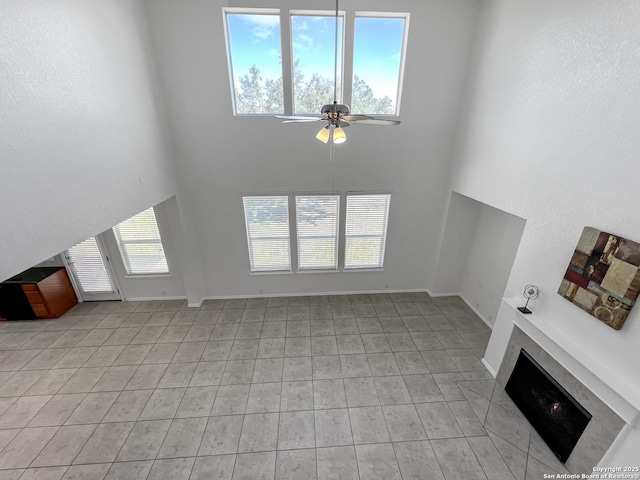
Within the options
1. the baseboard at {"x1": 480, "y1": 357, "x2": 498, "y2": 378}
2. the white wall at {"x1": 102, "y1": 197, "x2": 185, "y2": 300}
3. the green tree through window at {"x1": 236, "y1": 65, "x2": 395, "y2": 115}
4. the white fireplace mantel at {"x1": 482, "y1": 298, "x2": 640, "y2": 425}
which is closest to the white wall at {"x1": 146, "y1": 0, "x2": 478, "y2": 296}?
the green tree through window at {"x1": 236, "y1": 65, "x2": 395, "y2": 115}

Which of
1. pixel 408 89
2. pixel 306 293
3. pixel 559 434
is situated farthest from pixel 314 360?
pixel 408 89

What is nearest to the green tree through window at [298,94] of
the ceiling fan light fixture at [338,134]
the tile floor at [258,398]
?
the ceiling fan light fixture at [338,134]

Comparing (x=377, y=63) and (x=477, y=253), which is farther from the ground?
(x=377, y=63)

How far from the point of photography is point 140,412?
363 centimetres

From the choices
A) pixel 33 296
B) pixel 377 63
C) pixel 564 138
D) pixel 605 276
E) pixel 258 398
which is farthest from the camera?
pixel 33 296

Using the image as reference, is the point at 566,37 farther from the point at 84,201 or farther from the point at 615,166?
the point at 84,201

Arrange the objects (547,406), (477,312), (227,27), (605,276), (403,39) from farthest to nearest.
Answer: (477,312) → (403,39) → (227,27) → (547,406) → (605,276)

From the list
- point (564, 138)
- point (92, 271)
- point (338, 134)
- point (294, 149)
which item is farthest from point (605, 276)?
point (92, 271)

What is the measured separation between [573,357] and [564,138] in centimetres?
235

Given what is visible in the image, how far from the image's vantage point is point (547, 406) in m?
3.27

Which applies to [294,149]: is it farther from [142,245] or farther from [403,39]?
[142,245]

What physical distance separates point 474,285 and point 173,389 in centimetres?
586

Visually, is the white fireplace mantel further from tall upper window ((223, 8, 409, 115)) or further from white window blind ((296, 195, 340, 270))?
tall upper window ((223, 8, 409, 115))

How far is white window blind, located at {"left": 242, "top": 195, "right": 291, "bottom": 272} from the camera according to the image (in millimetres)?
5480
